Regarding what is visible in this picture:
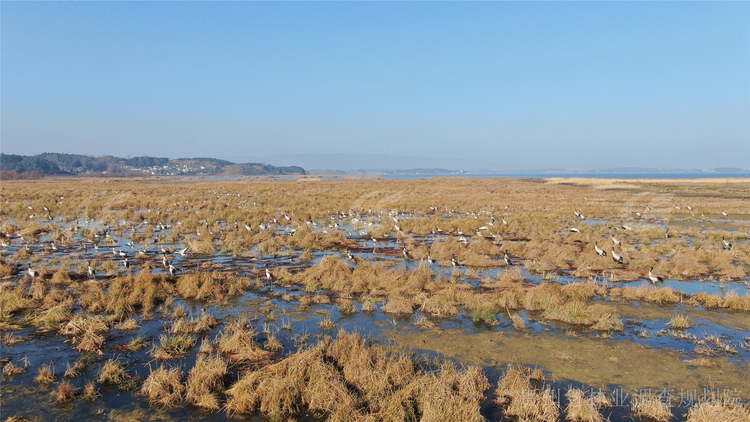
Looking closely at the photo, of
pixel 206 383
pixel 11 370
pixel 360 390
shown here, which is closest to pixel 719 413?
pixel 360 390

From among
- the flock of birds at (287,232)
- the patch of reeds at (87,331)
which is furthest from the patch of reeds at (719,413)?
the patch of reeds at (87,331)

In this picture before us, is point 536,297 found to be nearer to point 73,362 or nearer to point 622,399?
point 622,399

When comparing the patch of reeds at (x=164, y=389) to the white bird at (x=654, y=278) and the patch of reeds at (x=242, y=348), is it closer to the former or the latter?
the patch of reeds at (x=242, y=348)

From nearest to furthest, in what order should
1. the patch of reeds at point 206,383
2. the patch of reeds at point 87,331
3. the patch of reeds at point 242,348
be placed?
the patch of reeds at point 206,383
the patch of reeds at point 242,348
the patch of reeds at point 87,331

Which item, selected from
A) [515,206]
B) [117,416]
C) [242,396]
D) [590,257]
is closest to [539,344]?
[242,396]

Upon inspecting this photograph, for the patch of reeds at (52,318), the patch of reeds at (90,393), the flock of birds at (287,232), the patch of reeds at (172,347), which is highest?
the flock of birds at (287,232)

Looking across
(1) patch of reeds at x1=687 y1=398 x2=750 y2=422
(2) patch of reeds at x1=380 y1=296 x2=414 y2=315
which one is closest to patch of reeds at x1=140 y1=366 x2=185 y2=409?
(2) patch of reeds at x1=380 y1=296 x2=414 y2=315
